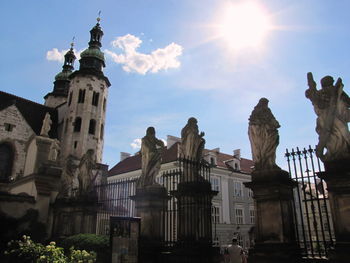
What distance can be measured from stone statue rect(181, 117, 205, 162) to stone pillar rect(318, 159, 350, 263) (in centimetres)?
381

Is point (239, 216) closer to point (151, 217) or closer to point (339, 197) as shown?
point (151, 217)

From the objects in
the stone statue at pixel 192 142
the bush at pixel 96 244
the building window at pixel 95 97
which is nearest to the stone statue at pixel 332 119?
the stone statue at pixel 192 142

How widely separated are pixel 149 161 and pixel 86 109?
1266 inches

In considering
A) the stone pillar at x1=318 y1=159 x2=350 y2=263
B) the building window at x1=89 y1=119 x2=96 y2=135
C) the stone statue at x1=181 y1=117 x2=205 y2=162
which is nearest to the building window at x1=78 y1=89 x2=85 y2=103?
the building window at x1=89 y1=119 x2=96 y2=135

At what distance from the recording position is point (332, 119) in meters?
6.79

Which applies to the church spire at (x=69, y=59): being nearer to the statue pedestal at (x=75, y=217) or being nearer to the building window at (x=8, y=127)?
the building window at (x=8, y=127)

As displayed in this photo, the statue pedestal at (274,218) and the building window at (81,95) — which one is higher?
the building window at (81,95)

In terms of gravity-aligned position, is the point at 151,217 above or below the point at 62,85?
below

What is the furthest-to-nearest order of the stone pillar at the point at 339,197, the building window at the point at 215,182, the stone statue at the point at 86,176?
1. the building window at the point at 215,182
2. the stone statue at the point at 86,176
3. the stone pillar at the point at 339,197

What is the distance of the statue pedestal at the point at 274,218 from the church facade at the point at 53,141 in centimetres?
760

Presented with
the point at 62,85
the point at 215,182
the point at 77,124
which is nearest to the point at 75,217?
the point at 215,182

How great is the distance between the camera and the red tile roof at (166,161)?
34469mm

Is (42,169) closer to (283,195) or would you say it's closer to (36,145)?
(36,145)

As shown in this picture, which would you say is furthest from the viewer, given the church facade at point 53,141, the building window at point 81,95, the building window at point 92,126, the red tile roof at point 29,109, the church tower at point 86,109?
the building window at point 81,95
